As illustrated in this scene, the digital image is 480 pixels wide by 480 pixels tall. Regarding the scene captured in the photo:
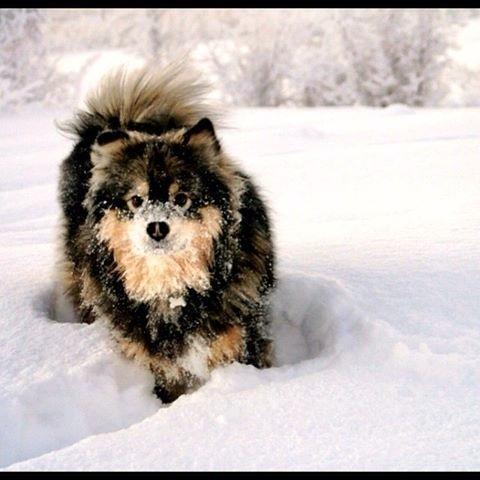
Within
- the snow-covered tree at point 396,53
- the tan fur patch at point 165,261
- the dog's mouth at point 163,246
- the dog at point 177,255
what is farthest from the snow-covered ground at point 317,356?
the snow-covered tree at point 396,53

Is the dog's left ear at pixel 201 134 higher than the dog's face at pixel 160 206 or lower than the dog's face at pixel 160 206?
higher

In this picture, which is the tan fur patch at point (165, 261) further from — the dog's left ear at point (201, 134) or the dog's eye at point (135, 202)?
the dog's left ear at point (201, 134)

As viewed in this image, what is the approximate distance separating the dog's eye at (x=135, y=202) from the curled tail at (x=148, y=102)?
797mm

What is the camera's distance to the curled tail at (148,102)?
12.4 ft

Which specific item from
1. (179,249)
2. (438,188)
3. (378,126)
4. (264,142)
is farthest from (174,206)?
(378,126)

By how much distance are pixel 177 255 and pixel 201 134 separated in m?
0.53

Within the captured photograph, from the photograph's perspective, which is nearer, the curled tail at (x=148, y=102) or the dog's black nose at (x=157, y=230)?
the dog's black nose at (x=157, y=230)

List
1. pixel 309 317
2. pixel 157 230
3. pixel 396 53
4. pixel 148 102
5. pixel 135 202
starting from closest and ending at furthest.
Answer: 1. pixel 157 230
2. pixel 135 202
3. pixel 309 317
4. pixel 148 102
5. pixel 396 53

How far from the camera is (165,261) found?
3010 millimetres

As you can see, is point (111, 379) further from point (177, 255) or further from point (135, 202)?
point (135, 202)

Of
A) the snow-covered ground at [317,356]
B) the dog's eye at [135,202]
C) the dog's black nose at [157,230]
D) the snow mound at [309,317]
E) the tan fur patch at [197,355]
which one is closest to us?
the snow-covered ground at [317,356]

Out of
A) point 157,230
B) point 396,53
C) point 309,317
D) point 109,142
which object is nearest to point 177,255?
point 157,230

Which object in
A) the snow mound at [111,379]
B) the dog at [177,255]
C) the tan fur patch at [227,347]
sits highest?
the dog at [177,255]

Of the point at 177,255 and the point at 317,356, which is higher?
the point at 177,255
